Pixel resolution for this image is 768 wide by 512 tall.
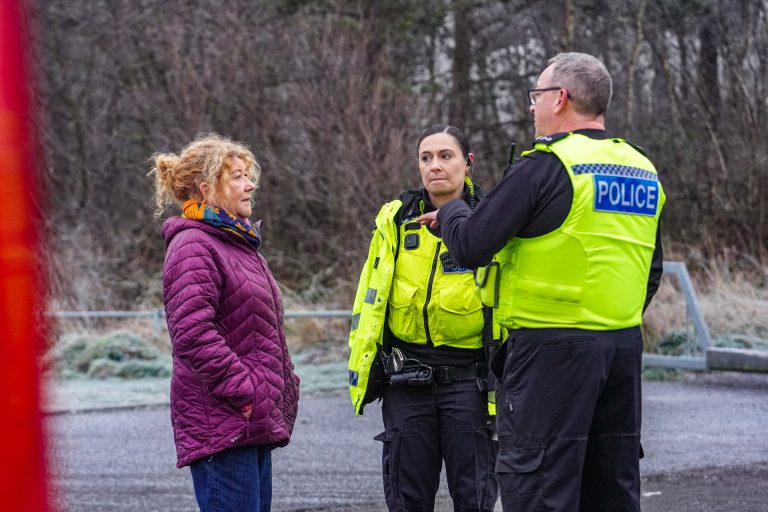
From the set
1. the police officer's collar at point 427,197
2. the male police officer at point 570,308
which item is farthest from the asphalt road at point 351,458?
the male police officer at point 570,308

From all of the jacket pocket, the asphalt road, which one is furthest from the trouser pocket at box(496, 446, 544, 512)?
the asphalt road

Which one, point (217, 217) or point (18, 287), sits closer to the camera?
point (18, 287)

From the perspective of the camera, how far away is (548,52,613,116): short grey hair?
11.6 feet

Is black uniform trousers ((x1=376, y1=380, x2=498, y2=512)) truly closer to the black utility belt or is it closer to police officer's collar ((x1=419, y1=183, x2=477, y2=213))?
the black utility belt

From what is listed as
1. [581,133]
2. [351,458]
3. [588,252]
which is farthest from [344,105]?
[588,252]

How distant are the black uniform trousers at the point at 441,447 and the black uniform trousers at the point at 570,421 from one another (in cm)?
81

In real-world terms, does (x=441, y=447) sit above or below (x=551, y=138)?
below

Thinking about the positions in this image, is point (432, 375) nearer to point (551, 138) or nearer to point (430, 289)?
point (430, 289)

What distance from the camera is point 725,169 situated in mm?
17328

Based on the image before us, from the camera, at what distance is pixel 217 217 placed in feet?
12.7

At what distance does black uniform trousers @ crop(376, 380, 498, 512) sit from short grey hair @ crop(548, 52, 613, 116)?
129 cm

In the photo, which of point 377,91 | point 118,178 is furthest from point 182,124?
point 377,91

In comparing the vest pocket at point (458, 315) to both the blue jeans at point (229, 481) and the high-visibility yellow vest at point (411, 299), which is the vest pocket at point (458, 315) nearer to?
the high-visibility yellow vest at point (411, 299)

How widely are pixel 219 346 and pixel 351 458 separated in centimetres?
450
